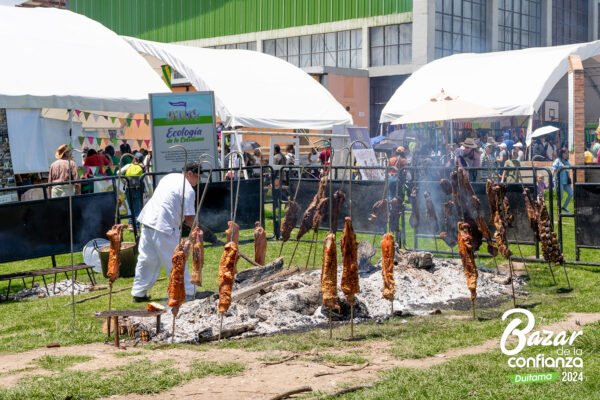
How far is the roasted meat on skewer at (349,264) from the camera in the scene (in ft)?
30.5

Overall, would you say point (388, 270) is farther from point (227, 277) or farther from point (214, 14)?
point (214, 14)

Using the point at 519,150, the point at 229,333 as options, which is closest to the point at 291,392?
the point at 229,333

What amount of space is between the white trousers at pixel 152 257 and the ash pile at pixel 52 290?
5.70 ft

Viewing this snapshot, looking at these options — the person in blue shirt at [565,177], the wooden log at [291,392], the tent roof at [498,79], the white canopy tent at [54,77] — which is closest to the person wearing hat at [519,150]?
the tent roof at [498,79]

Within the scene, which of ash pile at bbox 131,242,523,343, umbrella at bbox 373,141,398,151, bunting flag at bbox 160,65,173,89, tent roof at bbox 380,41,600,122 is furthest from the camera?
umbrella at bbox 373,141,398,151

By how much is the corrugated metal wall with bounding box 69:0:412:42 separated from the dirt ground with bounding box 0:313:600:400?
42243 mm

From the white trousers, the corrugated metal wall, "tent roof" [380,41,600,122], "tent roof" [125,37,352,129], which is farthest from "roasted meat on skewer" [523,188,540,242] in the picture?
the corrugated metal wall

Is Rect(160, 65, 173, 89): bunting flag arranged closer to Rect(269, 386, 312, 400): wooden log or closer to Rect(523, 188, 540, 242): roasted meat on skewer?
Rect(523, 188, 540, 242): roasted meat on skewer

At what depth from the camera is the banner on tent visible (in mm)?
18688

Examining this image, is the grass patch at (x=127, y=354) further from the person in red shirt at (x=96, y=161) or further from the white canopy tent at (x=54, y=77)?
the person in red shirt at (x=96, y=161)

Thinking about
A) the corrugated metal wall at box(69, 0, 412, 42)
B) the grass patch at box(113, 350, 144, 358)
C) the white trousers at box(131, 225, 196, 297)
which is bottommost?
the grass patch at box(113, 350, 144, 358)

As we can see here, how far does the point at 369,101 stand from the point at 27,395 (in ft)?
141

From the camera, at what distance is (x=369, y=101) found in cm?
4925

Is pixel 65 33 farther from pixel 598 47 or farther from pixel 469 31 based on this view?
pixel 469 31
